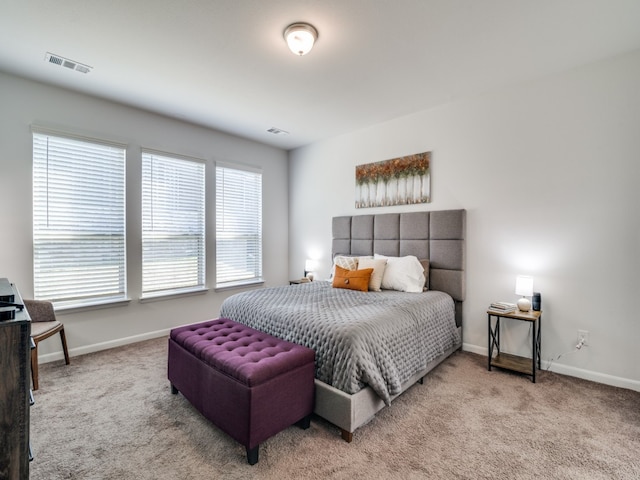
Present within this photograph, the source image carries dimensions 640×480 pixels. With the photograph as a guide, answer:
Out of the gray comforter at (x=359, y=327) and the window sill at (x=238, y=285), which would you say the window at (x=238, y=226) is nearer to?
the window sill at (x=238, y=285)

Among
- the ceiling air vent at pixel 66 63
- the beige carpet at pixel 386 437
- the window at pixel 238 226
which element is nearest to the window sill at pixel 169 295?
the window at pixel 238 226

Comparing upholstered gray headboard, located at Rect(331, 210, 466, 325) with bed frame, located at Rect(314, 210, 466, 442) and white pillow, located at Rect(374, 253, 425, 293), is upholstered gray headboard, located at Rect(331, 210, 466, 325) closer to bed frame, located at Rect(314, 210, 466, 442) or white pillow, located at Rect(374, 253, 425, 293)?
bed frame, located at Rect(314, 210, 466, 442)

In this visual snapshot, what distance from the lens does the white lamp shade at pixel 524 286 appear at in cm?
283

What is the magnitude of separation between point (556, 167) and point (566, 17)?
1255 millimetres

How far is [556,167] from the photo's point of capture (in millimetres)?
2887

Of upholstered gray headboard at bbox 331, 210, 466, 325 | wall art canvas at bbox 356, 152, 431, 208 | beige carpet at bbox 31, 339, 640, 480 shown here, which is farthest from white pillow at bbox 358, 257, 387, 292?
beige carpet at bbox 31, 339, 640, 480

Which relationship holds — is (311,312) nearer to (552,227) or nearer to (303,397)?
(303,397)

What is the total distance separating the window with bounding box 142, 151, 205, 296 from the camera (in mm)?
3797

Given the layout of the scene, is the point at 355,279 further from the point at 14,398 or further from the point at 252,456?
the point at 14,398

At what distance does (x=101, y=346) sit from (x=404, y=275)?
11.3 feet

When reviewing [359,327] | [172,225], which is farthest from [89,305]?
[359,327]

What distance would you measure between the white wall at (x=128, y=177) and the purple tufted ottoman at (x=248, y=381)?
1722 millimetres

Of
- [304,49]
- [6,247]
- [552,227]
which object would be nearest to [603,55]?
[552,227]

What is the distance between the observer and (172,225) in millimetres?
4000
